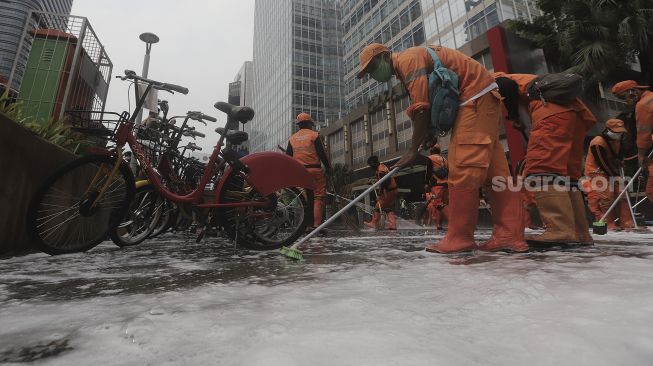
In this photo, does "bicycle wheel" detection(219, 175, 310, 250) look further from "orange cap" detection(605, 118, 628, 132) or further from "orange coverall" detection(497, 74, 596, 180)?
"orange cap" detection(605, 118, 628, 132)

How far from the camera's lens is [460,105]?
2.55 m

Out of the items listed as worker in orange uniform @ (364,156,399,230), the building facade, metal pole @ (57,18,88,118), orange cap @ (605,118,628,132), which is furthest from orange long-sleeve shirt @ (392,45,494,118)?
the building facade

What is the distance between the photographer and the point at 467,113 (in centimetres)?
251

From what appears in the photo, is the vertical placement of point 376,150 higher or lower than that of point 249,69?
lower

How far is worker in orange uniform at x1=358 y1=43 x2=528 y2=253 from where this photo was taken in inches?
95.3

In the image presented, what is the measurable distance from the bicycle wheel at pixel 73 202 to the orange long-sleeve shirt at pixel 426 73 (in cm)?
242

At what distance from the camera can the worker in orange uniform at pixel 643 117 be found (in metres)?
4.18

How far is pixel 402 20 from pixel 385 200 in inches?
1348

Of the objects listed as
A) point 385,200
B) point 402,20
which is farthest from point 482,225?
point 402,20

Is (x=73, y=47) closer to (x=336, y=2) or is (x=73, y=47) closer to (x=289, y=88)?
(x=289, y=88)

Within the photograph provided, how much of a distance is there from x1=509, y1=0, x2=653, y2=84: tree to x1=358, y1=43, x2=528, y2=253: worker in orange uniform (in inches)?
569

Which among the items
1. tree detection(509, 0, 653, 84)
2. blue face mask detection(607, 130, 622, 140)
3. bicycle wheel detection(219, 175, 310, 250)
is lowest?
bicycle wheel detection(219, 175, 310, 250)

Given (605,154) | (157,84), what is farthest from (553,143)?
(605,154)

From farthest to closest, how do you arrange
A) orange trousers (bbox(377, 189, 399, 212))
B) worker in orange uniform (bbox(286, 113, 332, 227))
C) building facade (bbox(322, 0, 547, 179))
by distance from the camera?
1. building facade (bbox(322, 0, 547, 179))
2. orange trousers (bbox(377, 189, 399, 212))
3. worker in orange uniform (bbox(286, 113, 332, 227))
